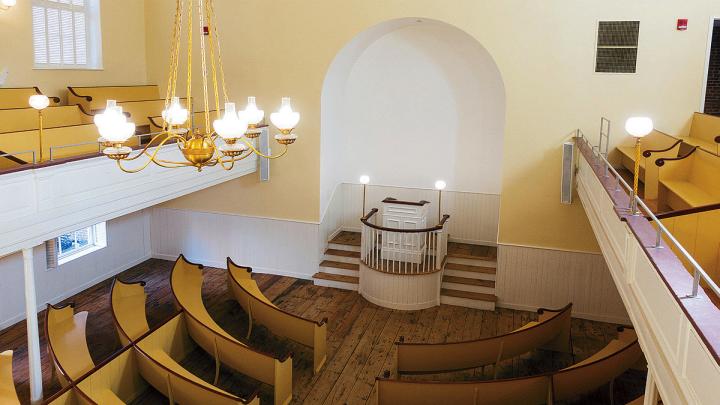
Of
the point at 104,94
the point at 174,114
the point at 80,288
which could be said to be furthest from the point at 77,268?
the point at 174,114

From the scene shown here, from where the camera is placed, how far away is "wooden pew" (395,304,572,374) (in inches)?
334

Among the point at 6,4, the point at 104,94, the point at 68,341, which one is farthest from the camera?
the point at 104,94

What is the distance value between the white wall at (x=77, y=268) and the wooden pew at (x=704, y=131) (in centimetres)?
1173

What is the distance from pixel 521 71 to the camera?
11.4 m

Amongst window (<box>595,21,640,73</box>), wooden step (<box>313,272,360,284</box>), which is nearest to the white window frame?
wooden step (<box>313,272,360,284</box>)

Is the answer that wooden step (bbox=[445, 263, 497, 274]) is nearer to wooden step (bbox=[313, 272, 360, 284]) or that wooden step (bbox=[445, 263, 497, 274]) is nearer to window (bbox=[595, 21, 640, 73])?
wooden step (bbox=[313, 272, 360, 284])

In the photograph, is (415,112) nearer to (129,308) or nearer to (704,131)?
(704,131)

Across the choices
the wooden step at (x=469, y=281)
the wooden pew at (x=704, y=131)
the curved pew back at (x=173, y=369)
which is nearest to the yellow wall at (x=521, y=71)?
the wooden pew at (x=704, y=131)

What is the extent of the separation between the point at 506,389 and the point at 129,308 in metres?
6.40

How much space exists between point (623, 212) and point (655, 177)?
256cm

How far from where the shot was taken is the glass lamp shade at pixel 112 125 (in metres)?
5.00

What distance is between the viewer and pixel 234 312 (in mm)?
11617

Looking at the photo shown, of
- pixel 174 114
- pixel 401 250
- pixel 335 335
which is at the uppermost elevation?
pixel 174 114

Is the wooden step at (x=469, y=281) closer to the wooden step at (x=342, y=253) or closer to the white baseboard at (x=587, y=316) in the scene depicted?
the white baseboard at (x=587, y=316)
